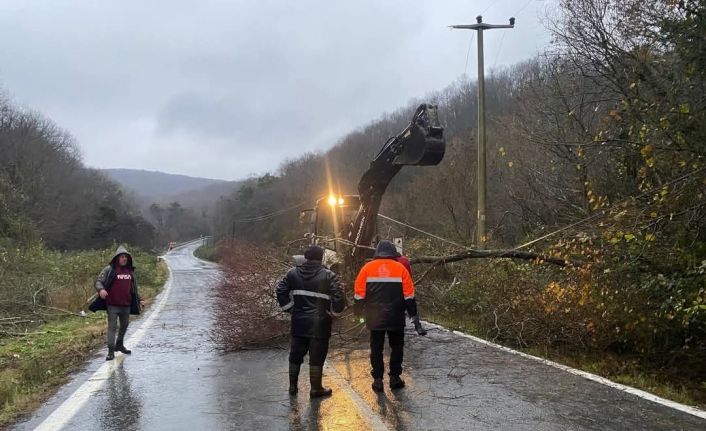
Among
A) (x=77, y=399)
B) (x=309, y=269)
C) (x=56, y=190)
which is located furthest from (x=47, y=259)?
(x=56, y=190)

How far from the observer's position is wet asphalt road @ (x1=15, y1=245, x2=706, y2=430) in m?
5.27

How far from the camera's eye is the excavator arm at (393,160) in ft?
28.2

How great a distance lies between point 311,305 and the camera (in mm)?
6359

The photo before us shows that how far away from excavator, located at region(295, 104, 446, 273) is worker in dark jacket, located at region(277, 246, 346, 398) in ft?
1.27

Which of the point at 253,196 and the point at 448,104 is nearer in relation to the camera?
the point at 448,104

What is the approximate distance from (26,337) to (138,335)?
8.27 ft

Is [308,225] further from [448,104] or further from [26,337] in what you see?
[448,104]

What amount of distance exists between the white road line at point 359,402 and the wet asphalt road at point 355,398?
0.03ft

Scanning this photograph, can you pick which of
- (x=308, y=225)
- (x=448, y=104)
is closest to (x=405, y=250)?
(x=308, y=225)

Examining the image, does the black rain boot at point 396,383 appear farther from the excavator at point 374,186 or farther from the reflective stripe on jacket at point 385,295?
the excavator at point 374,186

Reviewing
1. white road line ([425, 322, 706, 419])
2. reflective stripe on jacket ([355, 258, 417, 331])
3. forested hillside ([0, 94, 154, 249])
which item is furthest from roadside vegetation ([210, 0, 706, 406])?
forested hillside ([0, 94, 154, 249])

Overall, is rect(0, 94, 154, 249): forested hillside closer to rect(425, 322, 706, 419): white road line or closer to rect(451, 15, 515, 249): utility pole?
rect(451, 15, 515, 249): utility pole

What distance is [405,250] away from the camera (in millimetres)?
13992

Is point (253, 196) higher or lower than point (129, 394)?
higher
